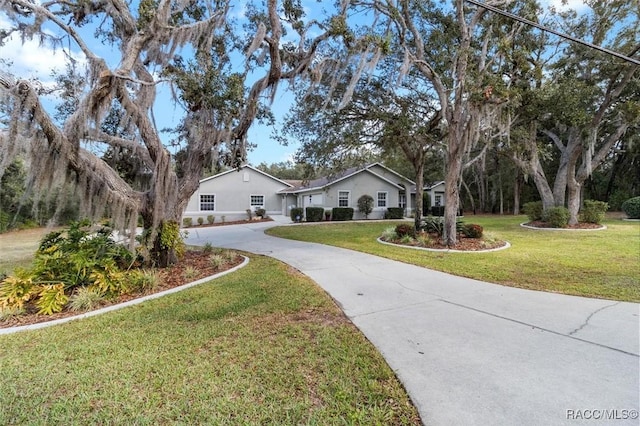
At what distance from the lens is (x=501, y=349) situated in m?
3.10

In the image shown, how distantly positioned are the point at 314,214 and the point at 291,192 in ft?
16.0

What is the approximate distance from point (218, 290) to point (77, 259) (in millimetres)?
2347

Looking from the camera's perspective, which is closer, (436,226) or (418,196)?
(436,226)

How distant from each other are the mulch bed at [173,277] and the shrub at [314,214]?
489 inches

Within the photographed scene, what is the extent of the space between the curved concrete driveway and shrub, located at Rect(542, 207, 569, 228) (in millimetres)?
11220

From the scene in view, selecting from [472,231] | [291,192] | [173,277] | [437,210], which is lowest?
[173,277]

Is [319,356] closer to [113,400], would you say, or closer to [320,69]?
[113,400]

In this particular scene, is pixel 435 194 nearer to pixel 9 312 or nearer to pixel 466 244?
pixel 466 244

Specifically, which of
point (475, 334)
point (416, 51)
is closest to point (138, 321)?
point (475, 334)

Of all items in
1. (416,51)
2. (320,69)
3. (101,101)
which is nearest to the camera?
(101,101)

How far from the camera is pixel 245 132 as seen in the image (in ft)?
25.4

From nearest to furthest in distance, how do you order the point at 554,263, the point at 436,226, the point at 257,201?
the point at 554,263, the point at 436,226, the point at 257,201

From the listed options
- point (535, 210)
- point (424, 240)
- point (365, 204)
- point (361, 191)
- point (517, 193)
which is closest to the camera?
point (424, 240)

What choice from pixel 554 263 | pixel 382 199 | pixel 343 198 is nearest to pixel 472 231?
pixel 554 263
